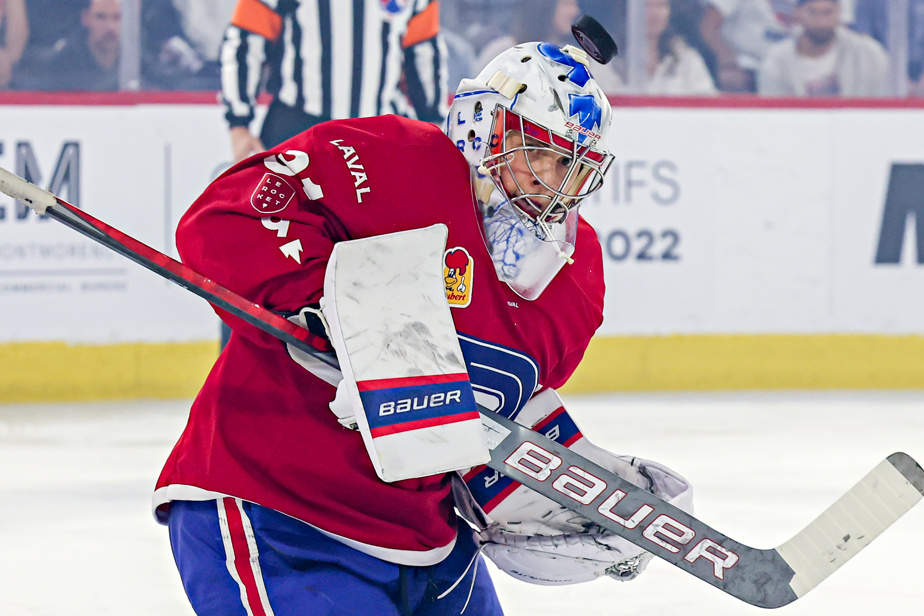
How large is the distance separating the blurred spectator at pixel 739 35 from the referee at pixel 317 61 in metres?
1.28

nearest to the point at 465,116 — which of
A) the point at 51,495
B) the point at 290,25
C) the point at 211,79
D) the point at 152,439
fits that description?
the point at 51,495

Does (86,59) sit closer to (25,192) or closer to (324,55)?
(324,55)

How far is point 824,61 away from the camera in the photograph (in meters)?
5.05

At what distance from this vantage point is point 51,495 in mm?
2988

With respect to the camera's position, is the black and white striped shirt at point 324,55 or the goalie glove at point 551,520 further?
the black and white striped shirt at point 324,55

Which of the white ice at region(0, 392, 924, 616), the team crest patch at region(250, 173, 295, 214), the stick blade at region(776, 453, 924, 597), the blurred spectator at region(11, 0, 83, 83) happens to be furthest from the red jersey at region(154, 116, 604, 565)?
the blurred spectator at region(11, 0, 83, 83)

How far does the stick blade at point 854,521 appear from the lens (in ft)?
4.61

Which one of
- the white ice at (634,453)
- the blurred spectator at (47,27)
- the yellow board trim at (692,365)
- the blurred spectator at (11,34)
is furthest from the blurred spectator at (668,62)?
the blurred spectator at (11,34)

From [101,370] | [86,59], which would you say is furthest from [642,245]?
[86,59]

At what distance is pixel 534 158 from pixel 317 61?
2.91m

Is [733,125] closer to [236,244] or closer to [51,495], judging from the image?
[51,495]

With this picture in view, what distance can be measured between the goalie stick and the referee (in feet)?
9.58

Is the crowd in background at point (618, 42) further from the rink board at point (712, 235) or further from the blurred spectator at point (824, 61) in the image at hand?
the rink board at point (712, 235)

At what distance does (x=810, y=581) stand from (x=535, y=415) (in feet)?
1.20
